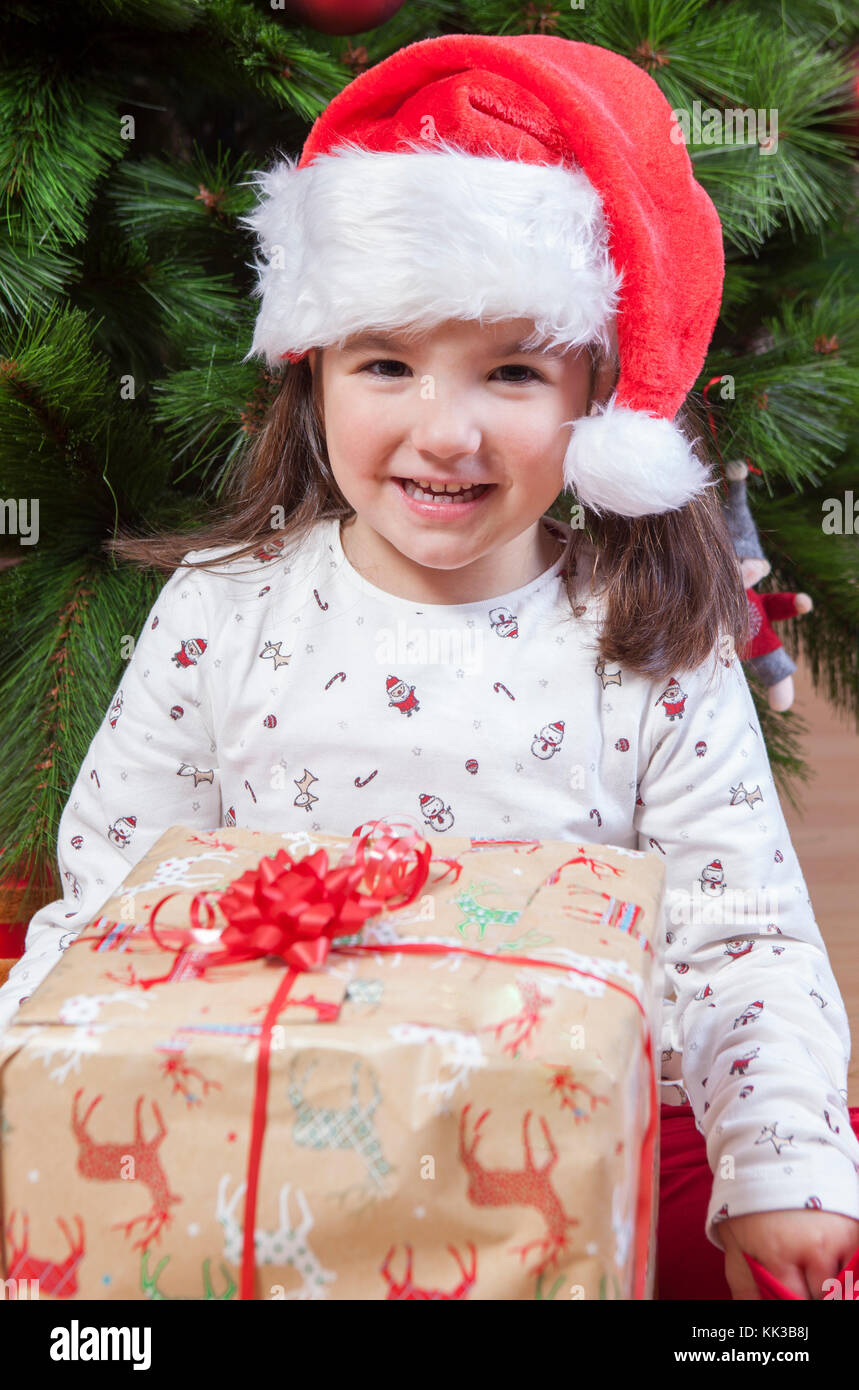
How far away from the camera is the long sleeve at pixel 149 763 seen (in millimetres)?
870

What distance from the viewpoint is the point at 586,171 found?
731mm

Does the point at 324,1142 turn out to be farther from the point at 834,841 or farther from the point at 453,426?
the point at 834,841

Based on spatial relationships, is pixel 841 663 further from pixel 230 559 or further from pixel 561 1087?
pixel 561 1087

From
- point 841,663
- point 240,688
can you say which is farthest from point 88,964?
point 841,663

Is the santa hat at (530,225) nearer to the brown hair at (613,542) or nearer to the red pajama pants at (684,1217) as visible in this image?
the brown hair at (613,542)

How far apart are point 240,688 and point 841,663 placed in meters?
0.64

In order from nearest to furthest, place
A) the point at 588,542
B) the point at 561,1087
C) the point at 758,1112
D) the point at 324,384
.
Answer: the point at 561,1087 < the point at 758,1112 < the point at 324,384 < the point at 588,542

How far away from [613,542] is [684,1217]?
1.46ft

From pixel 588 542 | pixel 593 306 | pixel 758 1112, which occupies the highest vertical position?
pixel 593 306

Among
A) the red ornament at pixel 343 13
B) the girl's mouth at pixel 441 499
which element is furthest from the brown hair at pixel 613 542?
the red ornament at pixel 343 13

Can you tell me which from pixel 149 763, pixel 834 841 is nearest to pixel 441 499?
pixel 149 763

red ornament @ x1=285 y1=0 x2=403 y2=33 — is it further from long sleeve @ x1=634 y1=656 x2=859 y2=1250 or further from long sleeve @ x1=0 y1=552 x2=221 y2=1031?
long sleeve @ x1=634 y1=656 x2=859 y2=1250

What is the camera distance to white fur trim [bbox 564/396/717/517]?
75 centimetres

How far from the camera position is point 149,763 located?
0.88 meters
